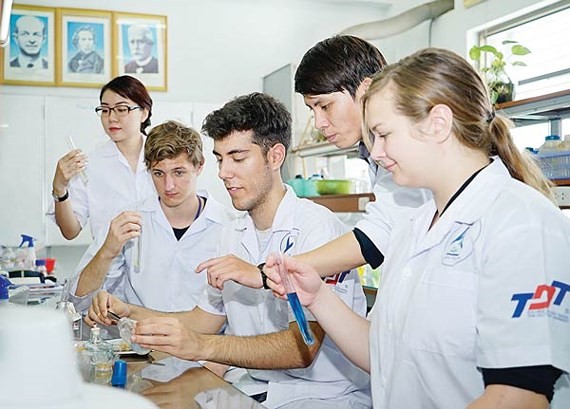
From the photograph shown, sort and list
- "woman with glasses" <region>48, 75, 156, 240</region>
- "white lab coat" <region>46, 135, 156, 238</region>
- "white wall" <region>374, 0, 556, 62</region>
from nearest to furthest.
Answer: "woman with glasses" <region>48, 75, 156, 240</region> < "white lab coat" <region>46, 135, 156, 238</region> < "white wall" <region>374, 0, 556, 62</region>

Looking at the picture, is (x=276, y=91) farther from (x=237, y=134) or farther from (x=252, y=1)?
(x=237, y=134)

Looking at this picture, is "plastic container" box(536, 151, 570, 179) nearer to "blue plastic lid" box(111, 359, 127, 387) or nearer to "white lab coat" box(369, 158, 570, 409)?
"white lab coat" box(369, 158, 570, 409)

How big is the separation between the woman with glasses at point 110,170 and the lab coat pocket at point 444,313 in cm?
183

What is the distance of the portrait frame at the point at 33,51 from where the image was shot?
175 inches

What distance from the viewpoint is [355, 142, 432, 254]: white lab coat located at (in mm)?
1611

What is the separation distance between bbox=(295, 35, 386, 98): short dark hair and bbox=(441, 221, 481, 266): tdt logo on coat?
623 mm

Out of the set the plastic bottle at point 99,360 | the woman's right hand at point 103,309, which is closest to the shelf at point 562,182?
the woman's right hand at point 103,309

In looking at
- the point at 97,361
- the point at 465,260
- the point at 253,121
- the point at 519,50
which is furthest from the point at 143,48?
the point at 465,260

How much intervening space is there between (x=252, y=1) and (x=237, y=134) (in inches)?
131

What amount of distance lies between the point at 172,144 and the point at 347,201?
5.89 feet

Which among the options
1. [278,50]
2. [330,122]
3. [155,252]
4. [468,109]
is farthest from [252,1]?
[468,109]

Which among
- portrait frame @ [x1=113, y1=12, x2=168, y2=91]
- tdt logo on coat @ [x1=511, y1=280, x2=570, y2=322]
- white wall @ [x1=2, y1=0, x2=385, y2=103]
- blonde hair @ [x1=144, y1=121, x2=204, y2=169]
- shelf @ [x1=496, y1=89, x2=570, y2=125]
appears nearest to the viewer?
tdt logo on coat @ [x1=511, y1=280, x2=570, y2=322]

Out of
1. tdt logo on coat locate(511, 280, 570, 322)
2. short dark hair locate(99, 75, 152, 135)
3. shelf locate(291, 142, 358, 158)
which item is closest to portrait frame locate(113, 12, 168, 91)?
shelf locate(291, 142, 358, 158)

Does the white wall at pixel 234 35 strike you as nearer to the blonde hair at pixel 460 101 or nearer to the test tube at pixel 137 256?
the test tube at pixel 137 256
